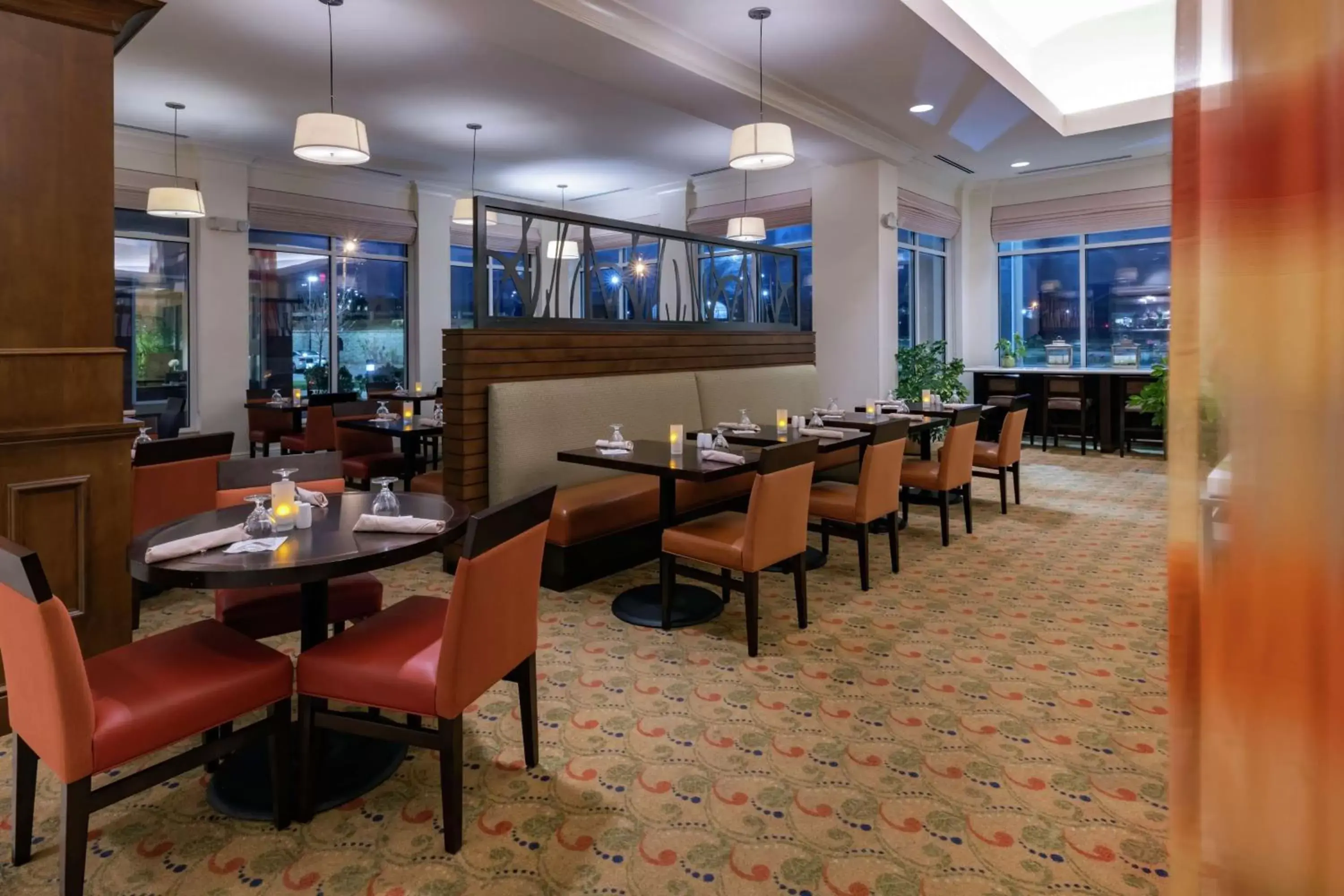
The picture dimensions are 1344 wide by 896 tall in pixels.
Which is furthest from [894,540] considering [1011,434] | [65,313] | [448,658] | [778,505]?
[65,313]

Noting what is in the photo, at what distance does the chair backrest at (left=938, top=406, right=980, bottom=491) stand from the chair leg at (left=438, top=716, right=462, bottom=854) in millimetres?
3702

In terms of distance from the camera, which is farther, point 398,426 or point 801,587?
point 398,426

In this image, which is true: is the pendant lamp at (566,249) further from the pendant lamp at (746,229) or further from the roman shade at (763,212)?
the pendant lamp at (746,229)

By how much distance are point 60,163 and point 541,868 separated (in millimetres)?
2797

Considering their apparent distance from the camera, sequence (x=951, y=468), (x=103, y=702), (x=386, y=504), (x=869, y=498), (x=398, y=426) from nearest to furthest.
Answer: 1. (x=103, y=702)
2. (x=386, y=504)
3. (x=869, y=498)
4. (x=951, y=468)
5. (x=398, y=426)

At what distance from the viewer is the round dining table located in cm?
189

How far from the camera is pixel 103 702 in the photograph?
69.1 inches

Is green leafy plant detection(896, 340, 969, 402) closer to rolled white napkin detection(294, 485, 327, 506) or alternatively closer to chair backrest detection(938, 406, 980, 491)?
chair backrest detection(938, 406, 980, 491)

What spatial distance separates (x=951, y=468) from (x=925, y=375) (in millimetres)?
3115

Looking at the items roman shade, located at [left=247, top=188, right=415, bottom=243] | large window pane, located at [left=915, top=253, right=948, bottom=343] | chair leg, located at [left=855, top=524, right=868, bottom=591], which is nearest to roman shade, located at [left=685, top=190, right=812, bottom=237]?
large window pane, located at [left=915, top=253, right=948, bottom=343]

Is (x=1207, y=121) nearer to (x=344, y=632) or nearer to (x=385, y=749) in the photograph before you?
(x=344, y=632)

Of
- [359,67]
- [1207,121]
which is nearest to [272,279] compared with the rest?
[359,67]

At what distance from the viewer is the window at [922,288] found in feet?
31.7

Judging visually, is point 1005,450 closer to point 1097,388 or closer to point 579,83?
point 1097,388
